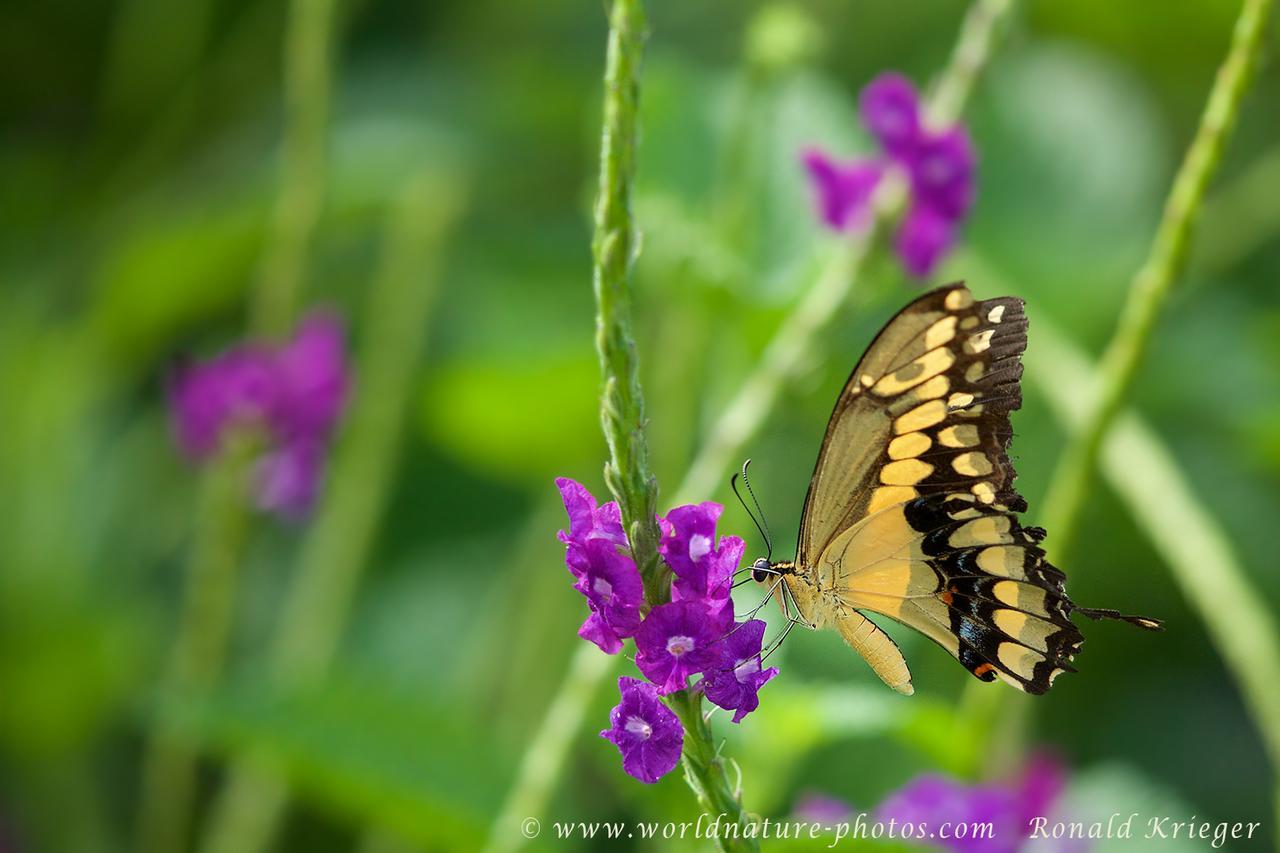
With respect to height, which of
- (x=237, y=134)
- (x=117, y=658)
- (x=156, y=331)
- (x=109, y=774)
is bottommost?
(x=109, y=774)

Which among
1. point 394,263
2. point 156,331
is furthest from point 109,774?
point 394,263

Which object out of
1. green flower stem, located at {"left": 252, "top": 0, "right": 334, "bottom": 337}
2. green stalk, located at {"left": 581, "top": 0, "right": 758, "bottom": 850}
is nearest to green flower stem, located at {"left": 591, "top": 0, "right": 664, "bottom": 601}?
green stalk, located at {"left": 581, "top": 0, "right": 758, "bottom": 850}

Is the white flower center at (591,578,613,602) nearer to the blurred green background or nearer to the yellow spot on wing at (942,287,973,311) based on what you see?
the yellow spot on wing at (942,287,973,311)

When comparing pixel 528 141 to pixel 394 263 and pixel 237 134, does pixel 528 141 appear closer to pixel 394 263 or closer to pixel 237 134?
pixel 237 134

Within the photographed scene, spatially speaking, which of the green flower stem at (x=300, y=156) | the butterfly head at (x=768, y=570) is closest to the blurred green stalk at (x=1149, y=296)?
the butterfly head at (x=768, y=570)

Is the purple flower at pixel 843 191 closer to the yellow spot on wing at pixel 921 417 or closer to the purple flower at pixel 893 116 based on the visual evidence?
Result: the purple flower at pixel 893 116

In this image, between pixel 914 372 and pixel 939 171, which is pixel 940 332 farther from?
pixel 939 171
